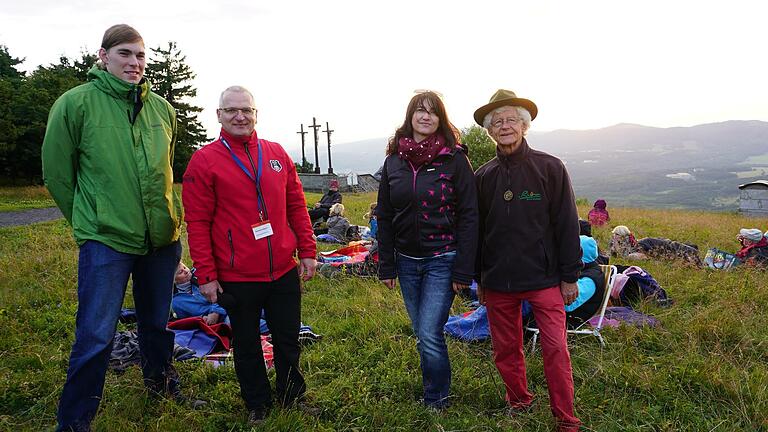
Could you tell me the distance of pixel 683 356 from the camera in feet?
12.3

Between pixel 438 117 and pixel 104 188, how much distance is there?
192 cm

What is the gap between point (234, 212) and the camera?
2.68 meters

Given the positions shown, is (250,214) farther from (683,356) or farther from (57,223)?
(57,223)

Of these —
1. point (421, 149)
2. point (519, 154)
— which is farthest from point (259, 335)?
point (519, 154)

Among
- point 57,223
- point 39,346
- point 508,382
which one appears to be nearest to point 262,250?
point 508,382

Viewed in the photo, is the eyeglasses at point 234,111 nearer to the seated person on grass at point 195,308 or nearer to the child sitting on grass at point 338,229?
the seated person on grass at point 195,308

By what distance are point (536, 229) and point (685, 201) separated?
430 feet

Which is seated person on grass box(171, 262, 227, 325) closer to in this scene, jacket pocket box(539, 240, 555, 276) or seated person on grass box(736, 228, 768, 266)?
jacket pocket box(539, 240, 555, 276)

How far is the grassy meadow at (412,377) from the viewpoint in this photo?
2949 mm

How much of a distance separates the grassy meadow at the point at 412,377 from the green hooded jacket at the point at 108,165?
117 centimetres

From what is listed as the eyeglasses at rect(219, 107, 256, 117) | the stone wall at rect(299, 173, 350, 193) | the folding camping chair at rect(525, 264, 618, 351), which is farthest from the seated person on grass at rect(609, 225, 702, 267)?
the stone wall at rect(299, 173, 350, 193)

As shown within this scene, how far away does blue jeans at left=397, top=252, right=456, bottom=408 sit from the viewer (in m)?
2.91

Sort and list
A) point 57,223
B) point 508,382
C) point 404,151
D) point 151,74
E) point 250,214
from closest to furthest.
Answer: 1. point 250,214
2. point 404,151
3. point 508,382
4. point 57,223
5. point 151,74

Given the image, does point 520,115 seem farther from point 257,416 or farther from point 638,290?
point 638,290
